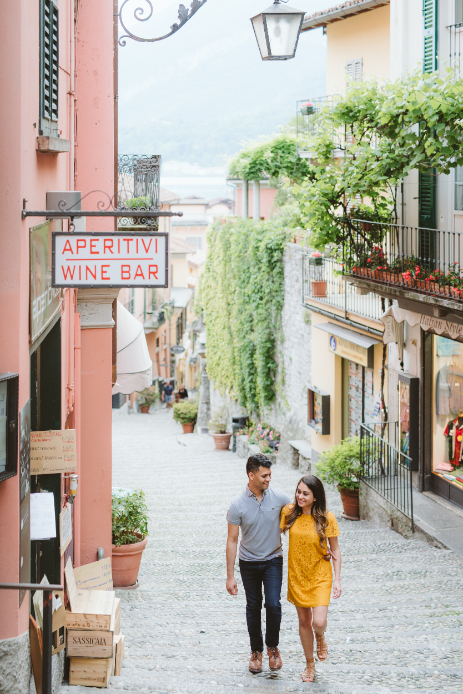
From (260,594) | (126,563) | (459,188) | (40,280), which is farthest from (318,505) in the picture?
(459,188)

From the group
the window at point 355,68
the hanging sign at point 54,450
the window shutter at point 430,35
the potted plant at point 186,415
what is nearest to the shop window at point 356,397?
the window shutter at point 430,35

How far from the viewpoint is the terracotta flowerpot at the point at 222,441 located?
23188 mm

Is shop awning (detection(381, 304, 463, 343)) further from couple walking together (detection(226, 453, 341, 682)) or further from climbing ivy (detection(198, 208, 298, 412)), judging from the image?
climbing ivy (detection(198, 208, 298, 412))

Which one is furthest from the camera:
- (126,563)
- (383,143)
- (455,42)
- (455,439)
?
(455,439)

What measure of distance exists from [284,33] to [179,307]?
4802 cm

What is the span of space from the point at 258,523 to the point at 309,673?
102 centimetres

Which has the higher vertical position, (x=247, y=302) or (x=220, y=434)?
(x=247, y=302)

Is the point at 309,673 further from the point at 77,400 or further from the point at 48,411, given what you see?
the point at 77,400

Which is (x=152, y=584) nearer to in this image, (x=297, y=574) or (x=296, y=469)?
(x=297, y=574)

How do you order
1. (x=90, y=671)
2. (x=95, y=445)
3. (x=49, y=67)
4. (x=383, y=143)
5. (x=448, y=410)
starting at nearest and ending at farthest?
(x=49, y=67) < (x=90, y=671) < (x=95, y=445) < (x=383, y=143) < (x=448, y=410)

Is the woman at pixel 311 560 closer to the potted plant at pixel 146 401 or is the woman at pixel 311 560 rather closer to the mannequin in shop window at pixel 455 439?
the mannequin in shop window at pixel 455 439

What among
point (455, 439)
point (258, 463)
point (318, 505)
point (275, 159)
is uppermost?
point (275, 159)

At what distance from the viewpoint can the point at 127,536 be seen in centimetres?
819

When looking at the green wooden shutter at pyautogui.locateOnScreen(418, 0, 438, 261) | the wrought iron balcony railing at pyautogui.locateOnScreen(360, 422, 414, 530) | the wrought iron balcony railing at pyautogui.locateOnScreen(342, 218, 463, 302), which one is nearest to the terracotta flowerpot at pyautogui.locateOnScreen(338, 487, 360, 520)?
the wrought iron balcony railing at pyautogui.locateOnScreen(360, 422, 414, 530)
